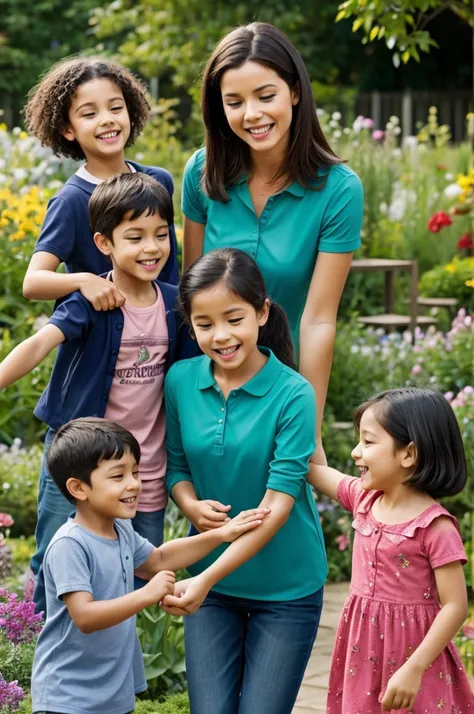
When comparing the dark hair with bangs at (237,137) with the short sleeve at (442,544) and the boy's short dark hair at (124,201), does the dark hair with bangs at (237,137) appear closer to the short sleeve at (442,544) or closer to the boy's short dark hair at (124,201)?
the boy's short dark hair at (124,201)

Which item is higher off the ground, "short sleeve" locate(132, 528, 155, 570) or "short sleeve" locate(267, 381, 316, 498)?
"short sleeve" locate(267, 381, 316, 498)

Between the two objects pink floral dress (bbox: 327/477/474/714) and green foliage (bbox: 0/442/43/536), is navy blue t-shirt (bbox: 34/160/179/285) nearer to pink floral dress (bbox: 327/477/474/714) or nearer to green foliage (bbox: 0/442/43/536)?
pink floral dress (bbox: 327/477/474/714)

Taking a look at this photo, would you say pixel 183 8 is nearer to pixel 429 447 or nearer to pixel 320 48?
pixel 320 48

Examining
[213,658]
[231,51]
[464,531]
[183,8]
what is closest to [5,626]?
[213,658]

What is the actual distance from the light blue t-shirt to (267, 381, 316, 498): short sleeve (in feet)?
1.31

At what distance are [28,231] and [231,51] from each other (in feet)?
14.9

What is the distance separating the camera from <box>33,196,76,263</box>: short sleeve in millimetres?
3406

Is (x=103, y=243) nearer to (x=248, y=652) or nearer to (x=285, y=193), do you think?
(x=285, y=193)

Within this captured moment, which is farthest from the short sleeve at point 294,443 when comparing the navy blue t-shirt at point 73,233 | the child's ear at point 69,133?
the child's ear at point 69,133

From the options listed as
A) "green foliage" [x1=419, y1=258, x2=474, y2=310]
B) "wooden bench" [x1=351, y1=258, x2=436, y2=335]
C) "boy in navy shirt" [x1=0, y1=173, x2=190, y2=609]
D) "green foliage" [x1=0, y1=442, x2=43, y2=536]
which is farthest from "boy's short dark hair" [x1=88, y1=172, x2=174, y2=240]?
Result: "green foliage" [x1=419, y1=258, x2=474, y2=310]

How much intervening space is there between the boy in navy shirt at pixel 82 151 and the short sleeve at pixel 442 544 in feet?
3.02

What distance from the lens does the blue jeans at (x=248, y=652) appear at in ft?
10.0

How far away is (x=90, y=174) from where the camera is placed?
3559mm

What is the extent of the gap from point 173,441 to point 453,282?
677 centimetres
